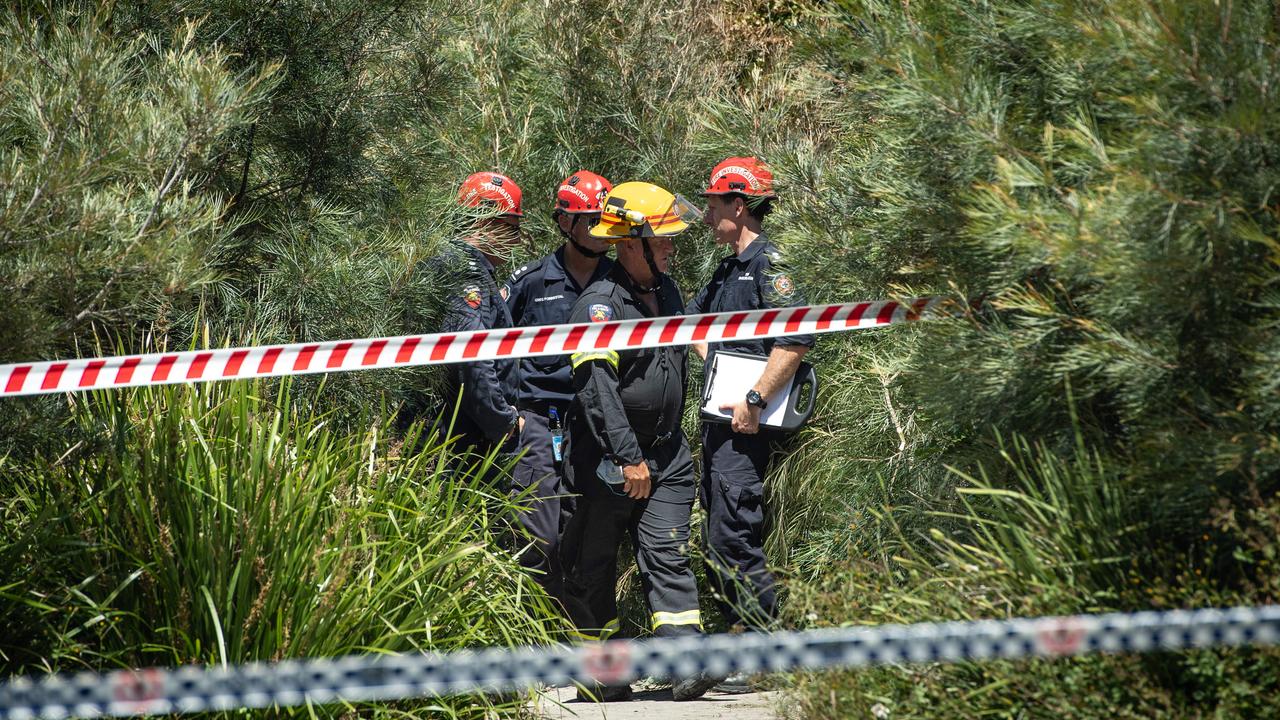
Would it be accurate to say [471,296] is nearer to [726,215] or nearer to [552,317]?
[552,317]

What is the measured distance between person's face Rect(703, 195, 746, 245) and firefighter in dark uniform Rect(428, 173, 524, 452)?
45.0 inches

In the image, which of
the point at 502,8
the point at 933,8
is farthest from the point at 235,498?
the point at 502,8

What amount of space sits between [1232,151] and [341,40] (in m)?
4.28

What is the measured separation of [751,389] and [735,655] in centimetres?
325

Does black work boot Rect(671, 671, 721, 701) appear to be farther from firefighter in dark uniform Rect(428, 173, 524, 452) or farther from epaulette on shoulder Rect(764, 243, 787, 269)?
epaulette on shoulder Rect(764, 243, 787, 269)

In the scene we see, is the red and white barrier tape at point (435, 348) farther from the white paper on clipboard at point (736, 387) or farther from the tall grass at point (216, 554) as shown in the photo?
the white paper on clipboard at point (736, 387)

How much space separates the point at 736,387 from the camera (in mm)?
5902

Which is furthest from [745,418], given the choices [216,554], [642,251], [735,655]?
[735,655]

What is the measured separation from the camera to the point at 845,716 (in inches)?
136

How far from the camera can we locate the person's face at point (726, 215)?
625 centimetres

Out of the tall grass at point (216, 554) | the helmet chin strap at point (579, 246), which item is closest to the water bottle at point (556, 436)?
the helmet chin strap at point (579, 246)

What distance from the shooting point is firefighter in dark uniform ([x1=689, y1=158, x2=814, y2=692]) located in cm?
575

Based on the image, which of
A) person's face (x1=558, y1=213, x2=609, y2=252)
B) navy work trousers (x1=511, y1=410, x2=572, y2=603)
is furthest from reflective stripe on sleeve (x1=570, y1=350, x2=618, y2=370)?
person's face (x1=558, y1=213, x2=609, y2=252)

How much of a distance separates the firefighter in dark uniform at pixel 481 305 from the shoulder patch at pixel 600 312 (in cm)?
62
